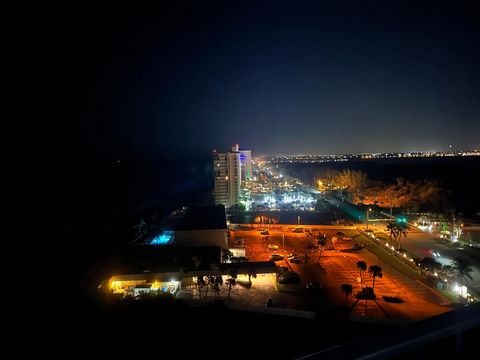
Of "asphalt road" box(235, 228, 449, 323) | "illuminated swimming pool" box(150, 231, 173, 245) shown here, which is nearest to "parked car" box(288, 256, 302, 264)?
"asphalt road" box(235, 228, 449, 323)

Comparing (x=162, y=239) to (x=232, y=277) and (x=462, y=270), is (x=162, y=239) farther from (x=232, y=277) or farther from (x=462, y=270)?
(x=462, y=270)

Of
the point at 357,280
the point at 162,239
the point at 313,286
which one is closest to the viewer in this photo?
the point at 313,286

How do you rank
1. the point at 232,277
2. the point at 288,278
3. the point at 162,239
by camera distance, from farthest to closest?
the point at 162,239 < the point at 288,278 < the point at 232,277

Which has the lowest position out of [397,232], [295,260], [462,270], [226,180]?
[295,260]

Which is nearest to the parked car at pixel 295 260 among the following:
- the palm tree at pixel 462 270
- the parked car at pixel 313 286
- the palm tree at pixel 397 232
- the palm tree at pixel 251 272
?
the parked car at pixel 313 286

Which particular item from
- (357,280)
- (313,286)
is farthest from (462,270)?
(313,286)

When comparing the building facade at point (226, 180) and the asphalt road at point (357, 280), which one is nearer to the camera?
the asphalt road at point (357, 280)

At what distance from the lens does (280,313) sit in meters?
5.11

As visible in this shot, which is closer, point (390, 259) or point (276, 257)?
point (390, 259)

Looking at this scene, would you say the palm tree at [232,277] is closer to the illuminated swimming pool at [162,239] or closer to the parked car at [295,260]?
the parked car at [295,260]

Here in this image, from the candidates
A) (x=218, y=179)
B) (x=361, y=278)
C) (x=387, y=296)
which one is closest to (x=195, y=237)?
(x=361, y=278)

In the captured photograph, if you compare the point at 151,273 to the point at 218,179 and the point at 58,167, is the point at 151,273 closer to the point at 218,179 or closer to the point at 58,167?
the point at 218,179

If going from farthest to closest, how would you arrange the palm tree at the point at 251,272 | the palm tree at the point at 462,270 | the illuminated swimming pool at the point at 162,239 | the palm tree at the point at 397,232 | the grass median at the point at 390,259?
the illuminated swimming pool at the point at 162,239 < the palm tree at the point at 397,232 < the grass median at the point at 390,259 < the palm tree at the point at 251,272 < the palm tree at the point at 462,270

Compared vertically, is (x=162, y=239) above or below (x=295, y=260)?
above
